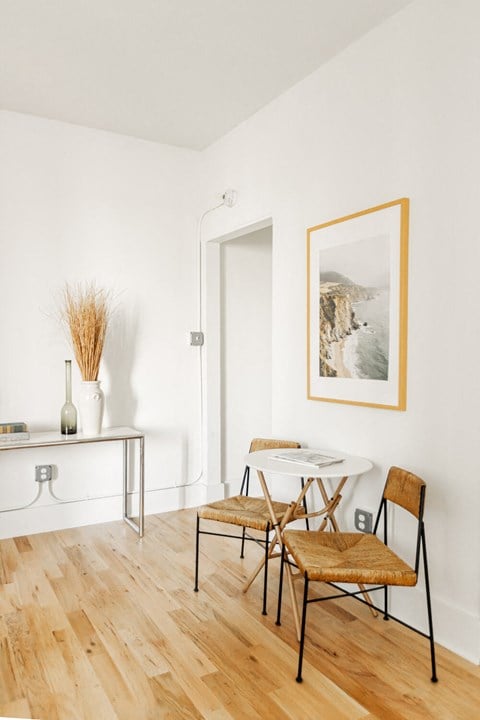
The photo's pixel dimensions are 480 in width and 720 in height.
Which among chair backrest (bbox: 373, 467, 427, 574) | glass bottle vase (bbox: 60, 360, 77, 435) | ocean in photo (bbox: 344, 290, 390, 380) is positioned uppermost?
ocean in photo (bbox: 344, 290, 390, 380)

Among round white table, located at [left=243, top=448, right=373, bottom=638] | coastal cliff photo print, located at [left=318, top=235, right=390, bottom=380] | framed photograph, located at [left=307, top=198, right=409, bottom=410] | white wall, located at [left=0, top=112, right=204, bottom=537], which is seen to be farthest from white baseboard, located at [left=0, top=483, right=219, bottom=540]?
coastal cliff photo print, located at [left=318, top=235, right=390, bottom=380]

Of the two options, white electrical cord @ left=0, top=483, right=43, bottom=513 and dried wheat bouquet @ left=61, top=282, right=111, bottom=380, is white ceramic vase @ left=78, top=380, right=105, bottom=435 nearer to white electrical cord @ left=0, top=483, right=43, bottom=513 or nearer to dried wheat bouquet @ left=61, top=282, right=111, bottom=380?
dried wheat bouquet @ left=61, top=282, right=111, bottom=380

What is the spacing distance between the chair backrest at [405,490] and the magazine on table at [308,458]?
27 centimetres

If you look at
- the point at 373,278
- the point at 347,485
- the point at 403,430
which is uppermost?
the point at 373,278

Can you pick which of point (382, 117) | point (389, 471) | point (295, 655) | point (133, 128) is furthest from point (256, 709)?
point (133, 128)

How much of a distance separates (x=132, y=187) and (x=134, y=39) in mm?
1330

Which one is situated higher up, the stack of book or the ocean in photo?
the ocean in photo

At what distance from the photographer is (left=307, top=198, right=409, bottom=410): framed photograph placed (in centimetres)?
246

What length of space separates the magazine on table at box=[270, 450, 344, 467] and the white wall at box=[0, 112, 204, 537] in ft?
5.26

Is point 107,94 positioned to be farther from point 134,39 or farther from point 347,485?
point 347,485

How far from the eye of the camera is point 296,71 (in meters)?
3.00

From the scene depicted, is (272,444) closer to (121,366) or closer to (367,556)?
(367,556)

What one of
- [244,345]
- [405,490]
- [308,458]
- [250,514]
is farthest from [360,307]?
[244,345]

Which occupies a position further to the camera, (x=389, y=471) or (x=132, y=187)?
(x=132, y=187)
